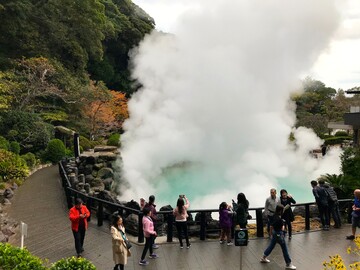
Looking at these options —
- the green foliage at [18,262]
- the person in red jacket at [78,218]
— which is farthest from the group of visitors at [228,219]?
the green foliage at [18,262]

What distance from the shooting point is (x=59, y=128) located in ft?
113

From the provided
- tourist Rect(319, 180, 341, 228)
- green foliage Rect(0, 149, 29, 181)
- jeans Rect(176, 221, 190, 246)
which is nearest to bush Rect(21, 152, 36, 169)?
green foliage Rect(0, 149, 29, 181)

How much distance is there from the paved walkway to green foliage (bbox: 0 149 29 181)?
18.3 feet

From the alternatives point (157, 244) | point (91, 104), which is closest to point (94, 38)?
point (91, 104)

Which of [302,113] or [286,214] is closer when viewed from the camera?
[286,214]

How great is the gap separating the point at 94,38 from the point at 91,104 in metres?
8.13

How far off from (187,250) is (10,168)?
1247 centimetres

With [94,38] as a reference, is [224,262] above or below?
below

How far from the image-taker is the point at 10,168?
19375mm

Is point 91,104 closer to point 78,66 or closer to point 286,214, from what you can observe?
point 78,66

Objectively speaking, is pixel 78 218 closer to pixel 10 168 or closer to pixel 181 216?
pixel 181 216

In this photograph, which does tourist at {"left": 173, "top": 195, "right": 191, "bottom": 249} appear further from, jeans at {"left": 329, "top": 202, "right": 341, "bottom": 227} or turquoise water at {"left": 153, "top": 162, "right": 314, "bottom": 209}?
turquoise water at {"left": 153, "top": 162, "right": 314, "bottom": 209}

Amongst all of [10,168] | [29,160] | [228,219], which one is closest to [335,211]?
[228,219]

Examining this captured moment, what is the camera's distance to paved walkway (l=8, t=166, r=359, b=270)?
30.6 ft
